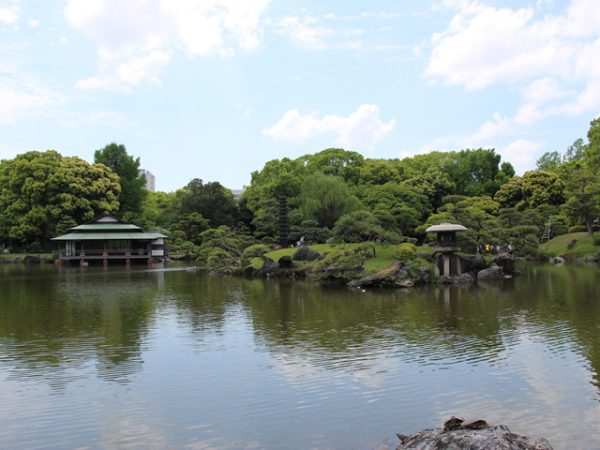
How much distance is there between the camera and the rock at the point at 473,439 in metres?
5.26

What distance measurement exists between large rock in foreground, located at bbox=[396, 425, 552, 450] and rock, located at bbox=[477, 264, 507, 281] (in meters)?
20.5

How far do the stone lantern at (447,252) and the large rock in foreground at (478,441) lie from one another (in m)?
19.4

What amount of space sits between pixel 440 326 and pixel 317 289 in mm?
9636

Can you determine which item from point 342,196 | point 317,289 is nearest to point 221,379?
point 317,289

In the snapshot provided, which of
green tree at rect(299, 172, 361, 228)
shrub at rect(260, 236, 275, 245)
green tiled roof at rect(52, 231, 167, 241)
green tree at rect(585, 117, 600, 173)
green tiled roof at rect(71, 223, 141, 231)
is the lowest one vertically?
shrub at rect(260, 236, 275, 245)

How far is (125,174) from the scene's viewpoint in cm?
5503

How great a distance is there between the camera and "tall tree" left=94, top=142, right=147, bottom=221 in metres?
54.1

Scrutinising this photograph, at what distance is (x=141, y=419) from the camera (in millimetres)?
7359

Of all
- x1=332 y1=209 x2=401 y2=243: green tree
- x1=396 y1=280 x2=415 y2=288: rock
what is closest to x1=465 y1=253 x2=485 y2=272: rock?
x1=332 y1=209 x2=401 y2=243: green tree

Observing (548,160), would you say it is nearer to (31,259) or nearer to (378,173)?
(378,173)

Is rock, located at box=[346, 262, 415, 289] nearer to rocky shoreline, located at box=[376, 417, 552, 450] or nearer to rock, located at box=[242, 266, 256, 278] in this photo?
rock, located at box=[242, 266, 256, 278]

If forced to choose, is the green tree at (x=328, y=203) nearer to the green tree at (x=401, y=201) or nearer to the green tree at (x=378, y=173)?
the green tree at (x=401, y=201)

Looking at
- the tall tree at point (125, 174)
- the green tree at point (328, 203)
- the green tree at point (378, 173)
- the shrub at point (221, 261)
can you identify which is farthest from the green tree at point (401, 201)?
the tall tree at point (125, 174)

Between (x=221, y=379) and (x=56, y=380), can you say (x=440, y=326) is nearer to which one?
(x=221, y=379)
